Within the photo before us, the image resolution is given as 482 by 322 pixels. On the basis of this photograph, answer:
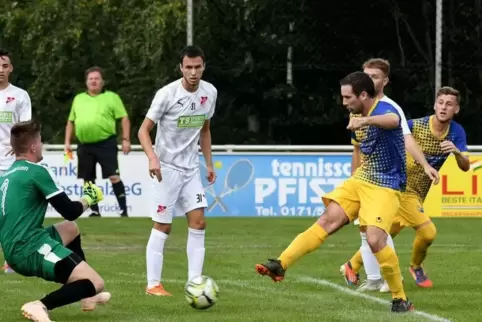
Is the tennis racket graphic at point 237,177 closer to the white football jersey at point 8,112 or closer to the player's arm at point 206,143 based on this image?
the white football jersey at point 8,112

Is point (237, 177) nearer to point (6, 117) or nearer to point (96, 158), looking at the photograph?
point (96, 158)

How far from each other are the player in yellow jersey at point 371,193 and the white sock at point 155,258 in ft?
4.20

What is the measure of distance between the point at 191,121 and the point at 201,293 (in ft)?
6.03

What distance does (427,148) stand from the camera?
38.3ft

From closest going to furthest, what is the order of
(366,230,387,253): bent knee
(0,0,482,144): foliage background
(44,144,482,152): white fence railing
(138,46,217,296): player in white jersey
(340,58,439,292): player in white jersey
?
(366,230,387,253): bent knee → (340,58,439,292): player in white jersey → (138,46,217,296): player in white jersey → (44,144,482,152): white fence railing → (0,0,482,144): foliage background

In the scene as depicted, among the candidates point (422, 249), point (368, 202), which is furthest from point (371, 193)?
point (422, 249)

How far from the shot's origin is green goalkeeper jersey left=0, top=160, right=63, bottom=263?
29.2 feet

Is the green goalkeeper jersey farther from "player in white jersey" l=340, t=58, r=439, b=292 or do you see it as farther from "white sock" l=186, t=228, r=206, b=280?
"player in white jersey" l=340, t=58, r=439, b=292

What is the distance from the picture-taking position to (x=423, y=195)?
38.4 ft

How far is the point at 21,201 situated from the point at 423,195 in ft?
13.3

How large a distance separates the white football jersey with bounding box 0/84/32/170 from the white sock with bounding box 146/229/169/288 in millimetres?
2450

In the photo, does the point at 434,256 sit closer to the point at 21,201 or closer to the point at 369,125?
the point at 369,125

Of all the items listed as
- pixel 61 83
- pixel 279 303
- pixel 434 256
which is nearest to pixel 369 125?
pixel 279 303

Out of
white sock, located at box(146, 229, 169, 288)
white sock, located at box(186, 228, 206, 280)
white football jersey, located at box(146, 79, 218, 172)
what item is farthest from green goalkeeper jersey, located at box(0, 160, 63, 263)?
white sock, located at box(186, 228, 206, 280)
